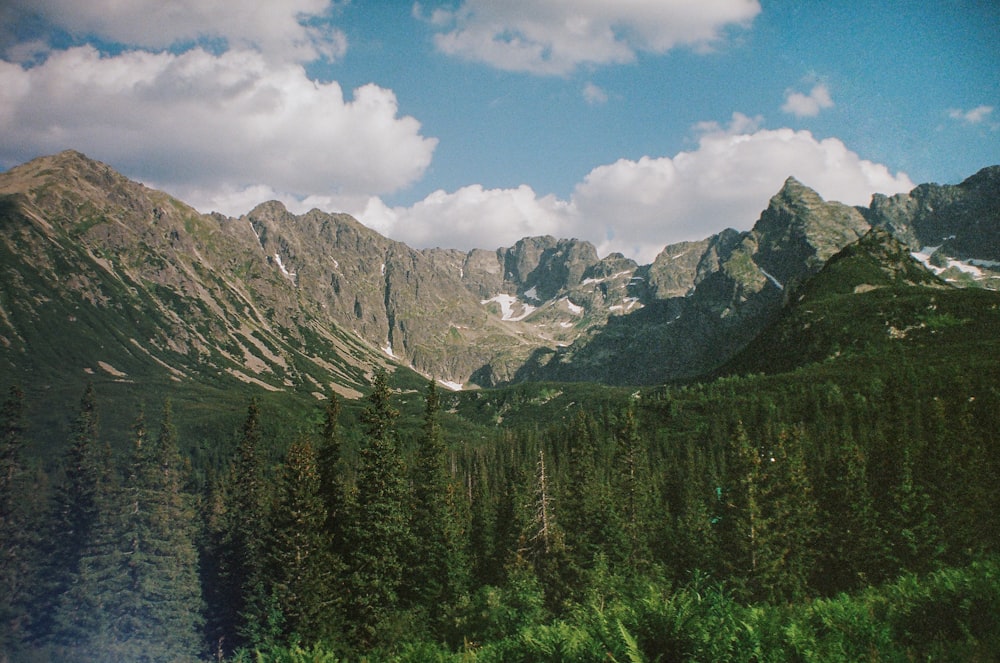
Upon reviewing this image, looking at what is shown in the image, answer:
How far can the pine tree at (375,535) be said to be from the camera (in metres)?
32.5

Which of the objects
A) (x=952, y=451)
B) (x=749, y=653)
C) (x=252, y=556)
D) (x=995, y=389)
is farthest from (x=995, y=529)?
(x=995, y=389)

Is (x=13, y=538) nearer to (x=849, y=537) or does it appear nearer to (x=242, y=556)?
(x=242, y=556)

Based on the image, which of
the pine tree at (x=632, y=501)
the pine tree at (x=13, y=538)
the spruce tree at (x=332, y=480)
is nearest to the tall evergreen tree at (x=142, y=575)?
the pine tree at (x=13, y=538)

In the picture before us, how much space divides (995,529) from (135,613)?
77808 millimetres

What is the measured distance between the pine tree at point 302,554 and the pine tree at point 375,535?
54.6 inches

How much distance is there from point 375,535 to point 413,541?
4.26 metres

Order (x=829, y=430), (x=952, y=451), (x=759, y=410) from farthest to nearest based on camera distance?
(x=759, y=410) → (x=829, y=430) → (x=952, y=451)

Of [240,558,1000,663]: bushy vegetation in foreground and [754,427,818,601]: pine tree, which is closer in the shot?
[240,558,1000,663]: bushy vegetation in foreground

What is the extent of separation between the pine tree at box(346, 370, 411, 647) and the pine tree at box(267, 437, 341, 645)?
4.55ft

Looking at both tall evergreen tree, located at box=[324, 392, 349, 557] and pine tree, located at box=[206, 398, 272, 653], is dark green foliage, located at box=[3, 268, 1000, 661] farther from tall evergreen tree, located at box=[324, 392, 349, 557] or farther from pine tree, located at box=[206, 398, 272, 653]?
pine tree, located at box=[206, 398, 272, 653]

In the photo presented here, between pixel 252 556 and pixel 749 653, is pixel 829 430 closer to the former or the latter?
pixel 252 556

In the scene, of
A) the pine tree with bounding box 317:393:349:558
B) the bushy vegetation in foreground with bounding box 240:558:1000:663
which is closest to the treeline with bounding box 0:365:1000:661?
the pine tree with bounding box 317:393:349:558

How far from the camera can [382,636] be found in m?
31.6

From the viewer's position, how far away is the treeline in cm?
3284
